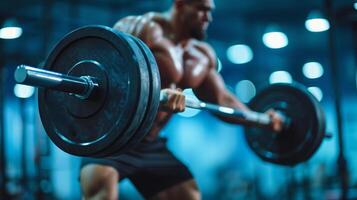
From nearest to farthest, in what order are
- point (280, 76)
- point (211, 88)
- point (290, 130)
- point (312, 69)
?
point (211, 88), point (290, 130), point (312, 69), point (280, 76)

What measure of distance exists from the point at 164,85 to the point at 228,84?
30.1 ft

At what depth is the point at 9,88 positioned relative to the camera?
1011cm

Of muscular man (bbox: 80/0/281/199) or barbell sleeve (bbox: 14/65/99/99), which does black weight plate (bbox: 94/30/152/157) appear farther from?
muscular man (bbox: 80/0/281/199)

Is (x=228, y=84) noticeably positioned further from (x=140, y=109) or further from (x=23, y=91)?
(x=140, y=109)

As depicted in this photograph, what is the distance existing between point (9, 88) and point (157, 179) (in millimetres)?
8414

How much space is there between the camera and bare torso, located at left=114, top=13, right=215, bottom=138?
7.23 feet

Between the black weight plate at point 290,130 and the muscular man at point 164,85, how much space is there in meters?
0.34

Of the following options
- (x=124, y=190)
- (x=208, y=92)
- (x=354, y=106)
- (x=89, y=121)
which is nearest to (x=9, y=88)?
(x=124, y=190)

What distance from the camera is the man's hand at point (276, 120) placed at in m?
2.72

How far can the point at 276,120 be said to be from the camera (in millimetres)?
2729

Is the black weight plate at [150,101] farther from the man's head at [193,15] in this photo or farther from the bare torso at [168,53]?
the man's head at [193,15]

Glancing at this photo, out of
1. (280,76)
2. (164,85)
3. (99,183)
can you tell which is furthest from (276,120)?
(280,76)

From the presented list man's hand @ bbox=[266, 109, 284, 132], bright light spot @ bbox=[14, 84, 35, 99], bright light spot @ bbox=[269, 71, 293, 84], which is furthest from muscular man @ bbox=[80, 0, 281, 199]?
bright light spot @ bbox=[269, 71, 293, 84]

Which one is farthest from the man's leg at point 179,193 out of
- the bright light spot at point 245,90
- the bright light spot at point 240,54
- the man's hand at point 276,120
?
the bright light spot at point 245,90
